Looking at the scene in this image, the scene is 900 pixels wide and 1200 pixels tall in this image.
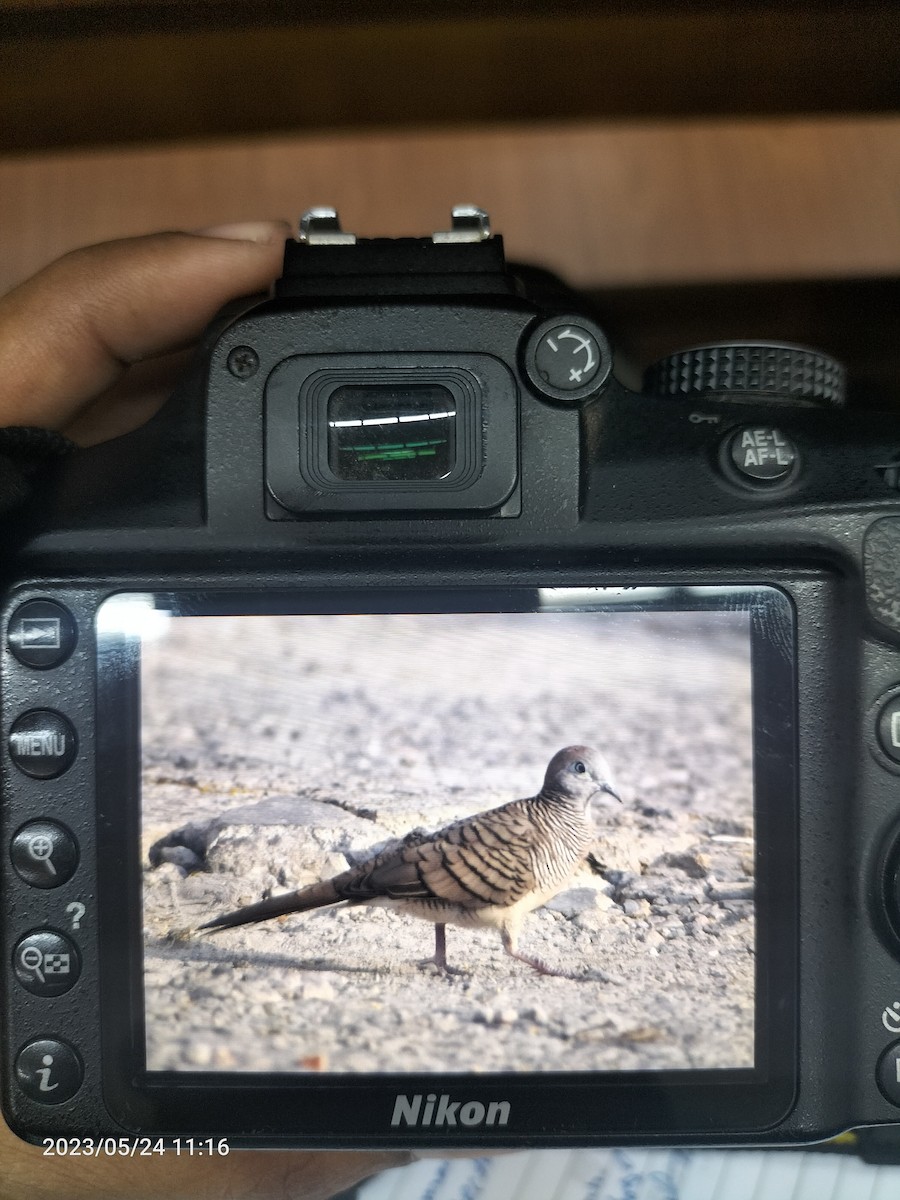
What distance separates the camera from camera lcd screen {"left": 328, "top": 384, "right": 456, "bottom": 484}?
31 cm

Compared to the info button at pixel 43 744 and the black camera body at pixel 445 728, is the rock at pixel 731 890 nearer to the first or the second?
the black camera body at pixel 445 728

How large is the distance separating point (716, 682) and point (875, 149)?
249 mm

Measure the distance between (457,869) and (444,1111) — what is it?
0.07 m

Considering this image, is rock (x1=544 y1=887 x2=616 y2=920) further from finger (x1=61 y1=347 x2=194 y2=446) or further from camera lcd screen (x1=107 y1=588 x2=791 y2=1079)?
finger (x1=61 y1=347 x2=194 y2=446)

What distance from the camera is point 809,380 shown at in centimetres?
33

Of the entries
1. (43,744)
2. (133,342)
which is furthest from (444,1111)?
(133,342)

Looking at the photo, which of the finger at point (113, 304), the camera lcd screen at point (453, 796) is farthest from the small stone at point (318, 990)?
the finger at point (113, 304)

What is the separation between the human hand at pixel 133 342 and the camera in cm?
36

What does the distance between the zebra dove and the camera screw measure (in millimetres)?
146

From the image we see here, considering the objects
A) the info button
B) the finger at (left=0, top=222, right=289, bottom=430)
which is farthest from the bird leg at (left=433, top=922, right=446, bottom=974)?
the finger at (left=0, top=222, right=289, bottom=430)

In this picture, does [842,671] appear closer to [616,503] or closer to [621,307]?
[616,503]

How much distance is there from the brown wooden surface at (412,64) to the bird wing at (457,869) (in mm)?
263

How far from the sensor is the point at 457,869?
0.31m

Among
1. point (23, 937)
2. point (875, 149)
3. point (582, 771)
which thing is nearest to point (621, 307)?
point (875, 149)
